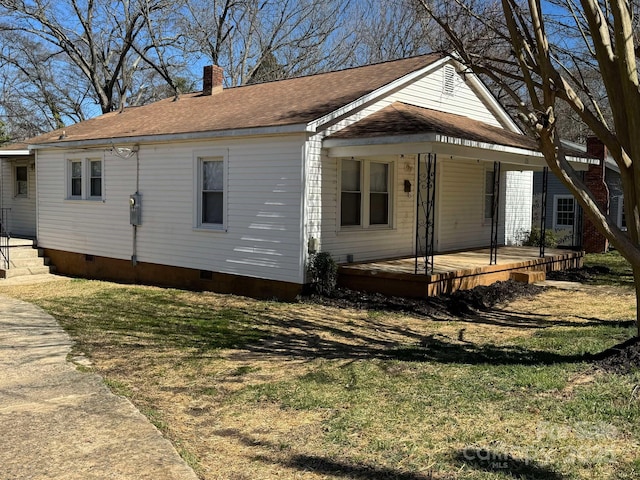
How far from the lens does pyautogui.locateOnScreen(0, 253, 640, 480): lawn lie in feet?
13.6

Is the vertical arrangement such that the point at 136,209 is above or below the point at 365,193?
below

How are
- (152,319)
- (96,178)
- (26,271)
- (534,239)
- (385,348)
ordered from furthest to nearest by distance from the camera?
(534,239), (26,271), (96,178), (152,319), (385,348)

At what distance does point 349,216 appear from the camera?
39.1 ft

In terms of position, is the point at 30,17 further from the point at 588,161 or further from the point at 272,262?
the point at 588,161

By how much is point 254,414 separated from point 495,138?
916 cm

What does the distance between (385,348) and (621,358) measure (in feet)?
8.40

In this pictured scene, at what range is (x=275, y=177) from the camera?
10953 millimetres

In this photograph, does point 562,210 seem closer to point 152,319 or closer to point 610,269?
point 610,269

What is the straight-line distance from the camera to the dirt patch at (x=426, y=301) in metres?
9.84

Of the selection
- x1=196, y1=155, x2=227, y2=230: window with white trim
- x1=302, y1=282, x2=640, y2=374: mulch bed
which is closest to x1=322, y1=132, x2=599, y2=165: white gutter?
x1=196, y1=155, x2=227, y2=230: window with white trim

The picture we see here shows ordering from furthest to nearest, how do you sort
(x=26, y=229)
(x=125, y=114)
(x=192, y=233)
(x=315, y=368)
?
1. (x=26, y=229)
2. (x=125, y=114)
3. (x=192, y=233)
4. (x=315, y=368)

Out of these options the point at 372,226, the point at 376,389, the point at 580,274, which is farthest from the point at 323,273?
the point at 580,274

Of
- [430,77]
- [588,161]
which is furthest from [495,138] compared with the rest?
[588,161]

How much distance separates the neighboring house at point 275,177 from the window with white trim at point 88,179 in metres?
0.03
